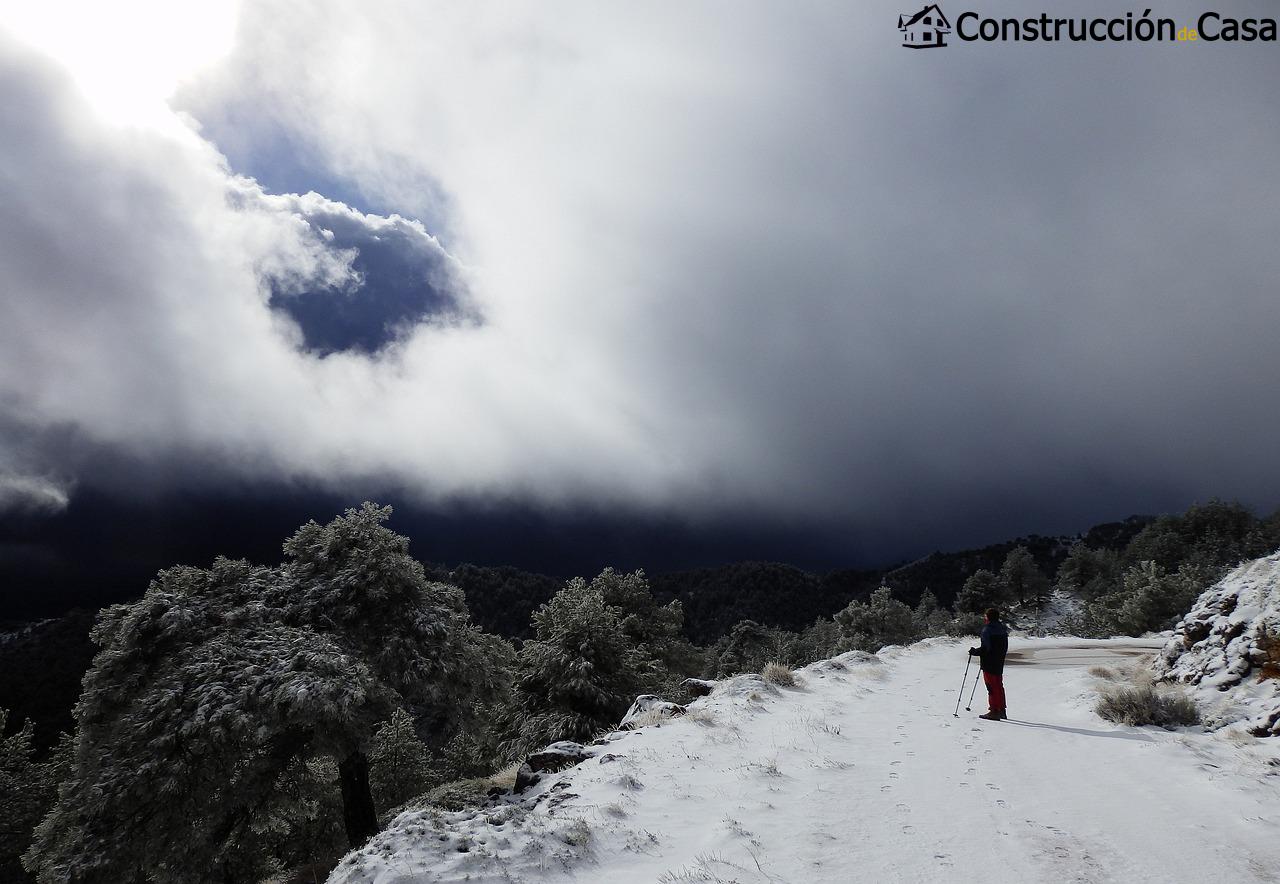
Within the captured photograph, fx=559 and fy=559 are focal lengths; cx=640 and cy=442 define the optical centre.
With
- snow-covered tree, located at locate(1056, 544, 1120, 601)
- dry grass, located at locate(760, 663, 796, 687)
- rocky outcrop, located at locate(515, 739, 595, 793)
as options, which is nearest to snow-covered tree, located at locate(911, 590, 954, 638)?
snow-covered tree, located at locate(1056, 544, 1120, 601)

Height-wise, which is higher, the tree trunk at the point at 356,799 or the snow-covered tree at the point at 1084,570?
the tree trunk at the point at 356,799

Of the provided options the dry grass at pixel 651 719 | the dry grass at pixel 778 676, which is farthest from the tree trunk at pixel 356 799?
the dry grass at pixel 778 676

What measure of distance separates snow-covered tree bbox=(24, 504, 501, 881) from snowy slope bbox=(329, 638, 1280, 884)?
764 cm

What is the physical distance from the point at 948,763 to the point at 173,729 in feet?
51.4

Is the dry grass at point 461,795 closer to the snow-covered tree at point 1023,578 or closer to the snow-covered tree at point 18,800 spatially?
the snow-covered tree at point 18,800

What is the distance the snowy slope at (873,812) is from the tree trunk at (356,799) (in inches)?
390

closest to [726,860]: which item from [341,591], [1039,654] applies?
[341,591]

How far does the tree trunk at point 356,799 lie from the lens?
15.5 m

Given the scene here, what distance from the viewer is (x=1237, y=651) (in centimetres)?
1074

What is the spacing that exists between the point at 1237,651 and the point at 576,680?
21.3m

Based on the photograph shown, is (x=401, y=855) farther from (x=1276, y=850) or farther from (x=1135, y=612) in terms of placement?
(x=1135, y=612)

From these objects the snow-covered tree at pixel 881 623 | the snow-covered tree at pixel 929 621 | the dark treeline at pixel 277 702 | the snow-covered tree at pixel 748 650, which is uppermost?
the dark treeline at pixel 277 702

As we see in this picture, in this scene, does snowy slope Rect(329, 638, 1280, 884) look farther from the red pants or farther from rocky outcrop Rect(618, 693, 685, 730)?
rocky outcrop Rect(618, 693, 685, 730)

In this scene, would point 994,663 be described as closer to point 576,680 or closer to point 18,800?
point 576,680
